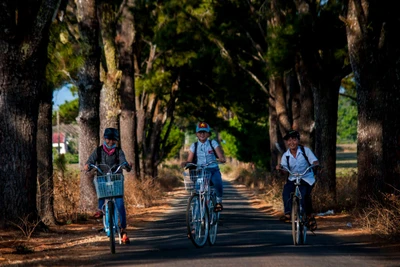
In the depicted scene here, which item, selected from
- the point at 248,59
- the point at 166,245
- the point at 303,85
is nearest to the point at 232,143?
the point at 248,59

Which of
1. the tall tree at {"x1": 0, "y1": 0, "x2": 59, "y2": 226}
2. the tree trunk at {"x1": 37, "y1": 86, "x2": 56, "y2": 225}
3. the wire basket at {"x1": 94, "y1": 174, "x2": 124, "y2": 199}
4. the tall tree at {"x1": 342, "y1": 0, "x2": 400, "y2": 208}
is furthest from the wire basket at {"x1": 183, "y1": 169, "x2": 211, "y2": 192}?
the tall tree at {"x1": 342, "y1": 0, "x2": 400, "y2": 208}

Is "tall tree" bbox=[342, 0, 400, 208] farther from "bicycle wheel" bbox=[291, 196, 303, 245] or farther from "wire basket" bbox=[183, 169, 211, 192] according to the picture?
"wire basket" bbox=[183, 169, 211, 192]

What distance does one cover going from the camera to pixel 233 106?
158 ft

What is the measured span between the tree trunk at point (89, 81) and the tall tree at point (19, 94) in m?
5.21

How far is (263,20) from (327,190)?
35.4ft

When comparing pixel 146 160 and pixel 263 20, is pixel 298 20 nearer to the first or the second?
pixel 263 20

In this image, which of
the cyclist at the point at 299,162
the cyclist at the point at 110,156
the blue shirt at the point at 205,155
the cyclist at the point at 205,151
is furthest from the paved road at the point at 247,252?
the blue shirt at the point at 205,155

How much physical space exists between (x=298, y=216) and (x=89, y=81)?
8.53 m

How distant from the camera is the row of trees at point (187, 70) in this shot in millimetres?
14602

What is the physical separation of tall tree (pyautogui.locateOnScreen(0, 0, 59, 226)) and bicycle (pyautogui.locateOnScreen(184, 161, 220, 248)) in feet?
10.9

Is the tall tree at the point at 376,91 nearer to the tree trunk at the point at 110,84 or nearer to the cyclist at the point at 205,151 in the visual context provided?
the cyclist at the point at 205,151

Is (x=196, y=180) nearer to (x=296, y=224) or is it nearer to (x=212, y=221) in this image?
(x=212, y=221)

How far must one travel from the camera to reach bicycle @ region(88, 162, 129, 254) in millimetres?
12062

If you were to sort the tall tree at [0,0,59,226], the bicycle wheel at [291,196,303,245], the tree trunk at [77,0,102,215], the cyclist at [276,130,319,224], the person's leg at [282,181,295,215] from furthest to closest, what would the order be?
the tree trunk at [77,0,102,215], the tall tree at [0,0,59,226], the person's leg at [282,181,295,215], the cyclist at [276,130,319,224], the bicycle wheel at [291,196,303,245]
